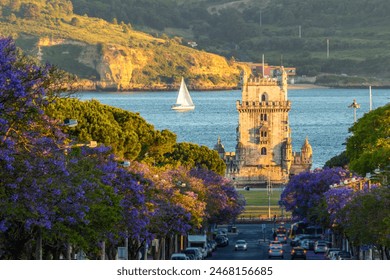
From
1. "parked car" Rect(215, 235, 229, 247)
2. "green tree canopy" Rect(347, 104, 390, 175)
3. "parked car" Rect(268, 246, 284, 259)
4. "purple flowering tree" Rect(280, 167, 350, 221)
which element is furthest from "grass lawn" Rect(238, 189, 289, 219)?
"parked car" Rect(268, 246, 284, 259)

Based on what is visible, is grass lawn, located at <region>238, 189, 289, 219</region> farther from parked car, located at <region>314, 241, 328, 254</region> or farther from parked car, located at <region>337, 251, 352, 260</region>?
parked car, located at <region>337, 251, 352, 260</region>

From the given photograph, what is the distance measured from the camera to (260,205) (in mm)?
160750

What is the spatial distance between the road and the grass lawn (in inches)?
315

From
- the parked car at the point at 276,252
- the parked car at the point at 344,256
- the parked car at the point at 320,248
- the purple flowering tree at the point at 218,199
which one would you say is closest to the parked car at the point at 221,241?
the purple flowering tree at the point at 218,199

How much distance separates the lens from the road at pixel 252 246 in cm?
8801

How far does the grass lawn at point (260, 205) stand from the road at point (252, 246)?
8005 mm

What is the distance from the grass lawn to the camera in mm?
145637

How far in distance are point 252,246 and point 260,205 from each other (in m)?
55.8

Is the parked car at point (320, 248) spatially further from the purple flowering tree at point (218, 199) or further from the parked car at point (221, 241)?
the parked car at point (221, 241)

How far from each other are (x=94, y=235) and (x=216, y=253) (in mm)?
47161

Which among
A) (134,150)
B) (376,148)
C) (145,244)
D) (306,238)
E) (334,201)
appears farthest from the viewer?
(306,238)

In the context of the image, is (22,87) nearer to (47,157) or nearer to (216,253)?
(47,157)
